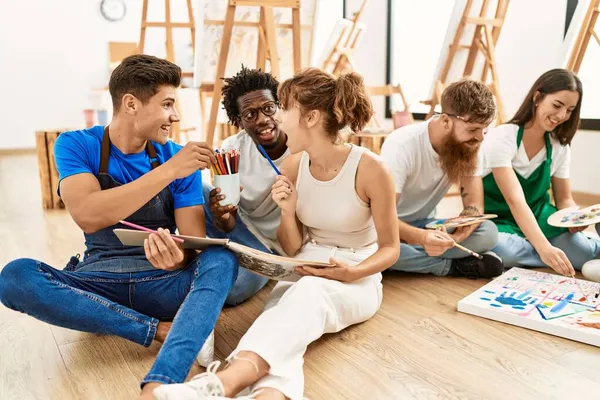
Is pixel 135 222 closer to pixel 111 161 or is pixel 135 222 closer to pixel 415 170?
pixel 111 161

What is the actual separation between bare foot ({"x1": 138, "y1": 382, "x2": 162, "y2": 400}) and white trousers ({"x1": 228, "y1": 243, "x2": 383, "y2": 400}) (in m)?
0.16

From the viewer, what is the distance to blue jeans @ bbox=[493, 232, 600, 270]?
2102 millimetres

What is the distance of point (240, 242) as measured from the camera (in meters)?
Answer: 1.85

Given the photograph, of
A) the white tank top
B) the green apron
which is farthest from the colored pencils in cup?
the green apron

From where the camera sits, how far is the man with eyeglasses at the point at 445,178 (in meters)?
1.84

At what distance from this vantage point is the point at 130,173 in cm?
151

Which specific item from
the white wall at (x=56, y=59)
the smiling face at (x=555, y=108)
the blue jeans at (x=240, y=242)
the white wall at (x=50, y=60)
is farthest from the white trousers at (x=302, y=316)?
the white wall at (x=50, y=60)

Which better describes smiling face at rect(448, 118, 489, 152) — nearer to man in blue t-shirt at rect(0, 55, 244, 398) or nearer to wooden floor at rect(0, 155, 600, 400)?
wooden floor at rect(0, 155, 600, 400)

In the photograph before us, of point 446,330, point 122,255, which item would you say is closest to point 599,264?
point 446,330

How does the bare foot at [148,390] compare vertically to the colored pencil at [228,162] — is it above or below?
below

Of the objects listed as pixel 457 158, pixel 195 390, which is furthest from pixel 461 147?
pixel 195 390

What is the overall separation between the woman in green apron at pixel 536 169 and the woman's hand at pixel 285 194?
0.94 meters

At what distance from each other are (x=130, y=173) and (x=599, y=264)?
5.41ft

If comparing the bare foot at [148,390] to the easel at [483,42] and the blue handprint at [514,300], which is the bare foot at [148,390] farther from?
the easel at [483,42]
